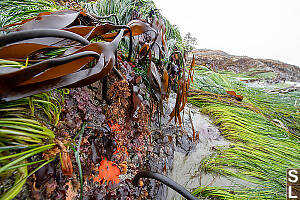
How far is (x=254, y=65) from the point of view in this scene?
729 cm

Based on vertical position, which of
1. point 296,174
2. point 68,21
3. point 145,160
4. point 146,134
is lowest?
point 296,174

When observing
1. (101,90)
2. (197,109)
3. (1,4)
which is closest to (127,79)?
(101,90)

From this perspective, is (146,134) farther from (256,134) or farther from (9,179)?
(256,134)

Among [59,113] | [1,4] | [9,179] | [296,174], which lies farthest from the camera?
[296,174]

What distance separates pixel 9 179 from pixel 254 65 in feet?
29.9

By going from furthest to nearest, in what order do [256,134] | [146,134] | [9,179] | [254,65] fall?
[254,65], [256,134], [146,134], [9,179]

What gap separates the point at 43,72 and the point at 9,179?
0.30 m

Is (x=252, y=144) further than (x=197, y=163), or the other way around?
(x=252, y=144)

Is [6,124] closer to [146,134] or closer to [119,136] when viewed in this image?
[119,136]

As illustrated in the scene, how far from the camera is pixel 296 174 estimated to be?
149cm

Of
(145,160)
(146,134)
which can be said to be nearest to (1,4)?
(146,134)

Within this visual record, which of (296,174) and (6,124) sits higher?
(6,124)

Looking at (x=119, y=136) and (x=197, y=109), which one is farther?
(x=197, y=109)

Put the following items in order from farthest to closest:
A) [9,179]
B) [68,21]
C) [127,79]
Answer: [127,79]
[68,21]
[9,179]
